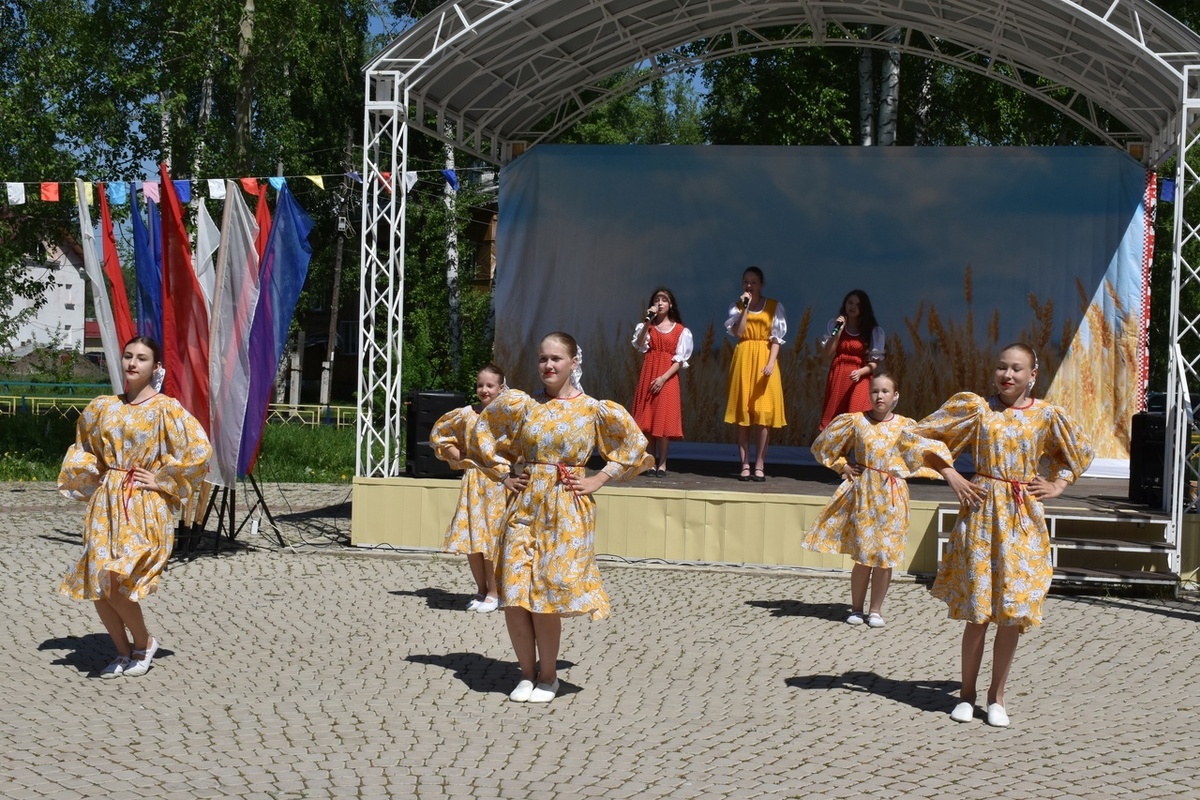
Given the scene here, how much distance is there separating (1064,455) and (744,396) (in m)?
5.84

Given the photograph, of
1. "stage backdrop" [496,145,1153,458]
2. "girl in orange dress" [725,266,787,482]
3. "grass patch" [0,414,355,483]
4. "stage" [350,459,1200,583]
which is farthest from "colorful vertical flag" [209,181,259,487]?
"grass patch" [0,414,355,483]

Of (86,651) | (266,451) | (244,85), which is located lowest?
(86,651)

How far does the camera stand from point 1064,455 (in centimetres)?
554

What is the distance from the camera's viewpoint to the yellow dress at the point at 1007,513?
543cm

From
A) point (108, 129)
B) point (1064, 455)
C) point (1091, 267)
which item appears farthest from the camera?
point (108, 129)

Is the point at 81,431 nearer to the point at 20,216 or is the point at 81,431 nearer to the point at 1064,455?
the point at 1064,455

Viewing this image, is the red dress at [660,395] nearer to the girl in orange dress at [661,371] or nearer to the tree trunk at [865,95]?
the girl in orange dress at [661,371]

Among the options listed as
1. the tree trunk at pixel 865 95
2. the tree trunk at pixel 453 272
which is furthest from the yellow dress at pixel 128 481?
the tree trunk at pixel 453 272

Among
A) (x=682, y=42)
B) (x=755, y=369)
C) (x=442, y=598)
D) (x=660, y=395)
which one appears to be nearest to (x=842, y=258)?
(x=682, y=42)

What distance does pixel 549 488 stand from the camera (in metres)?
5.59

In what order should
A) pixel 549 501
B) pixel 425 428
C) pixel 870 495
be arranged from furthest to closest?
pixel 425 428 → pixel 870 495 → pixel 549 501

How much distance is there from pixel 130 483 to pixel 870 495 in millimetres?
3885

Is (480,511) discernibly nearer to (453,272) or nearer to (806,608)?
(806,608)

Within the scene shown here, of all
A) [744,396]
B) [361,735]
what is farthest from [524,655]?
[744,396]
